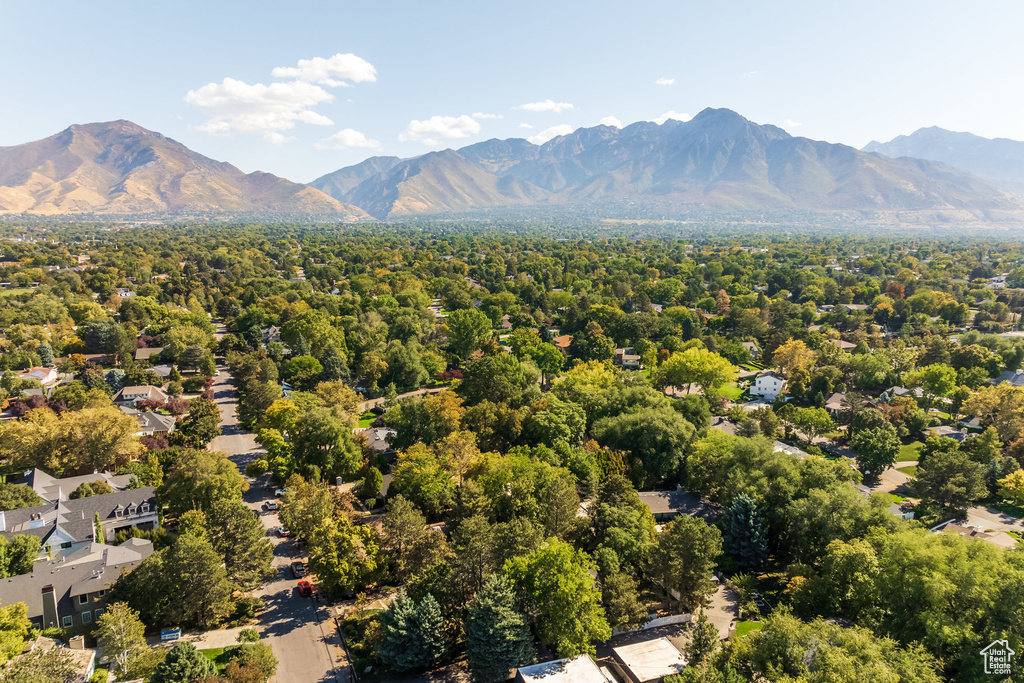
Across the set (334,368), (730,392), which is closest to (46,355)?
(334,368)

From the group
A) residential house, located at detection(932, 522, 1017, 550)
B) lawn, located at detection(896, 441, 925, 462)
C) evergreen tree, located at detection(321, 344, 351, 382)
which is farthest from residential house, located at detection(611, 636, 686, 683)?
evergreen tree, located at detection(321, 344, 351, 382)

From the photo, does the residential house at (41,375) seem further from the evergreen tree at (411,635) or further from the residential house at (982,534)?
the residential house at (982,534)

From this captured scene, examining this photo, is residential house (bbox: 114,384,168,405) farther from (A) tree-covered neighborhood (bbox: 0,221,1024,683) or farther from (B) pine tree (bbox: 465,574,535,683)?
(B) pine tree (bbox: 465,574,535,683)

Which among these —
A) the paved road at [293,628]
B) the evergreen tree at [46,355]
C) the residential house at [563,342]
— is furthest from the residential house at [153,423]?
the residential house at [563,342]

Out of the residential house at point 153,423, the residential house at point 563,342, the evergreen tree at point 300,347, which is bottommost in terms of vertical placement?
the residential house at point 153,423

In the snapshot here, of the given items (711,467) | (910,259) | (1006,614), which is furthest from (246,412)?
(910,259)

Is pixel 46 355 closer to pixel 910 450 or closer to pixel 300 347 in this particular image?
pixel 300 347
